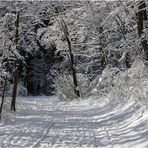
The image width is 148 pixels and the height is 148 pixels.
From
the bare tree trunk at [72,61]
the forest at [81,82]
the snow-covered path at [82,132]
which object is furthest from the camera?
the bare tree trunk at [72,61]

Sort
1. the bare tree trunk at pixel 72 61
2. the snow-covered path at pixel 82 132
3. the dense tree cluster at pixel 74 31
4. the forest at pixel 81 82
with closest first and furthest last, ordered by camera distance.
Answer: the snow-covered path at pixel 82 132 → the forest at pixel 81 82 → the dense tree cluster at pixel 74 31 → the bare tree trunk at pixel 72 61

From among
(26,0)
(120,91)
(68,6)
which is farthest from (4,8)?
(68,6)

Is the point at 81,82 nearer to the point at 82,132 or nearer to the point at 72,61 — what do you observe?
the point at 72,61

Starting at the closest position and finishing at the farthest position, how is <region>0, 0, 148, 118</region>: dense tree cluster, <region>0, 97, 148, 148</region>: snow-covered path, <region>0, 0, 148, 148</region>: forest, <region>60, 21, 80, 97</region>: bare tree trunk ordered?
1. <region>0, 97, 148, 148</region>: snow-covered path
2. <region>0, 0, 148, 148</region>: forest
3. <region>0, 0, 148, 118</region>: dense tree cluster
4. <region>60, 21, 80, 97</region>: bare tree trunk

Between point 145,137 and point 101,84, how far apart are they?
52.2 ft

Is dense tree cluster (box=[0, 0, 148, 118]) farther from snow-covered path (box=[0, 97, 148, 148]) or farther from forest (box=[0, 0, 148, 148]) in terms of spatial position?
snow-covered path (box=[0, 97, 148, 148])

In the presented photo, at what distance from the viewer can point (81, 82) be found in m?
32.6

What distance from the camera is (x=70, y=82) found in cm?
3288

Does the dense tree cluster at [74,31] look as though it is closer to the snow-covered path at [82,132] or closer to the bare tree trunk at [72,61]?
the bare tree trunk at [72,61]

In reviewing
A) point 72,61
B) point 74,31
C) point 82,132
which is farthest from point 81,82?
point 82,132

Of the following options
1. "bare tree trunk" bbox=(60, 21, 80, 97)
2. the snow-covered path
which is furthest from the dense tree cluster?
the snow-covered path

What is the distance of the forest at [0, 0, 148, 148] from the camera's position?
11.4m

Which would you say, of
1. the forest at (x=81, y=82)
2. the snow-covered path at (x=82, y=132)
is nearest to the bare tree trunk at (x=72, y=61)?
the forest at (x=81, y=82)

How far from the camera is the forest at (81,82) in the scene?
449 inches
